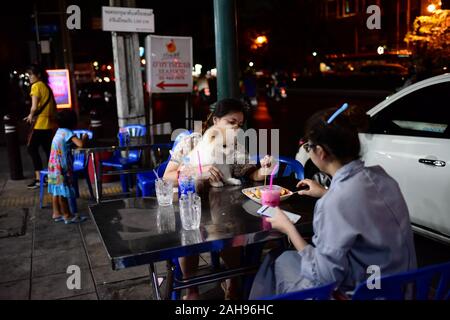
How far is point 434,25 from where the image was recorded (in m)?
14.3

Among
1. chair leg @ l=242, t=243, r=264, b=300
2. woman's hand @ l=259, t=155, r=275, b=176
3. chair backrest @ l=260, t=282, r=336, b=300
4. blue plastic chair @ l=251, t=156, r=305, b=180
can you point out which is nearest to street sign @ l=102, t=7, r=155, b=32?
blue plastic chair @ l=251, t=156, r=305, b=180

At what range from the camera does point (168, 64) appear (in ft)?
22.5

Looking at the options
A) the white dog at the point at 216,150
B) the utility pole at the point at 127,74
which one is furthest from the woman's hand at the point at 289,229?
the utility pole at the point at 127,74

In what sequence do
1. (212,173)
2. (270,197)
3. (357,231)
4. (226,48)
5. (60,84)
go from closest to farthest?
1. (357,231)
2. (270,197)
3. (212,173)
4. (226,48)
5. (60,84)

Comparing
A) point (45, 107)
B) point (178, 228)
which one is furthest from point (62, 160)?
point (178, 228)

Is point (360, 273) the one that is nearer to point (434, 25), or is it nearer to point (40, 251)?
point (40, 251)

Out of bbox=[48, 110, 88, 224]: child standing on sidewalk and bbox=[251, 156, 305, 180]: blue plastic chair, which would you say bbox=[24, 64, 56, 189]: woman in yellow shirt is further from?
bbox=[251, 156, 305, 180]: blue plastic chair

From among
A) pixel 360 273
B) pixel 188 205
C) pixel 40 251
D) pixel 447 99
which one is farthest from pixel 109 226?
pixel 447 99

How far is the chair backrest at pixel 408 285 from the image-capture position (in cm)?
163

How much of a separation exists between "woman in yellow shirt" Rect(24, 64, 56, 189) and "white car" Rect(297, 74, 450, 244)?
4.95m

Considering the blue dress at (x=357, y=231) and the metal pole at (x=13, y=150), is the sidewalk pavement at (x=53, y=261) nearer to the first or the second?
the metal pole at (x=13, y=150)

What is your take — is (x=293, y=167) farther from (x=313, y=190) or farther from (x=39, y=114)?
(x=39, y=114)

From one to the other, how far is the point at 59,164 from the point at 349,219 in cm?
423

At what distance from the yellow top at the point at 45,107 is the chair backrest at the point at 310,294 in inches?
245
